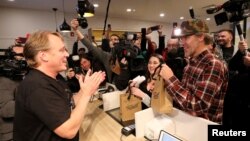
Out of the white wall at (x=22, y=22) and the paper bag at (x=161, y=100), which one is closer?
the paper bag at (x=161, y=100)

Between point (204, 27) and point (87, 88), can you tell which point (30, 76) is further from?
point (204, 27)

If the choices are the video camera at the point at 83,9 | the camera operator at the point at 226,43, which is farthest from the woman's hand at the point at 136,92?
the camera operator at the point at 226,43

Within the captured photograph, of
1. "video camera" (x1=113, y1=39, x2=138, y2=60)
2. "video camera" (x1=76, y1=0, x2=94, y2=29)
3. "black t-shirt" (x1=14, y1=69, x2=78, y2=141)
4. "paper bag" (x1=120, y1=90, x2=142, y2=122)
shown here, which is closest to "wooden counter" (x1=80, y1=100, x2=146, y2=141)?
"paper bag" (x1=120, y1=90, x2=142, y2=122)

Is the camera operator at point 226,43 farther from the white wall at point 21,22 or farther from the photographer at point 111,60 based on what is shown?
the white wall at point 21,22

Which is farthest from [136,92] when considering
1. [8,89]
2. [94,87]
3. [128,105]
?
[8,89]

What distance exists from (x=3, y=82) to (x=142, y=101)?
108 cm

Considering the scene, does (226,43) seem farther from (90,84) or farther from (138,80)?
(90,84)

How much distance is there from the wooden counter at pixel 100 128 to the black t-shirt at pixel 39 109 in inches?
18.8

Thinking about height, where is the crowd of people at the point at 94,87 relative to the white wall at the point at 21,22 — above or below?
below

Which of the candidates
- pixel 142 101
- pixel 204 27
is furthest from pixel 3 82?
pixel 204 27

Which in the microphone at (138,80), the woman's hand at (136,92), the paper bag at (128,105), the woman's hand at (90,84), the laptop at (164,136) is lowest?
the laptop at (164,136)

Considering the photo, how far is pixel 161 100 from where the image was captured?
113 cm

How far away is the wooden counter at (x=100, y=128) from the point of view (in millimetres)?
A: 1199

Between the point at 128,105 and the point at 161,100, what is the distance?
14.2 inches
